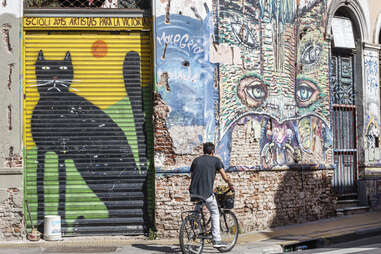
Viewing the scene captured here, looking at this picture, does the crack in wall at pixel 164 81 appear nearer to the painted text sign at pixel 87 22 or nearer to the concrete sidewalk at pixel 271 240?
the painted text sign at pixel 87 22

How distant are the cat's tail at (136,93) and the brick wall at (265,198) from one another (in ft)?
2.25

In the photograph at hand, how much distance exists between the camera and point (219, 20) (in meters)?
12.3

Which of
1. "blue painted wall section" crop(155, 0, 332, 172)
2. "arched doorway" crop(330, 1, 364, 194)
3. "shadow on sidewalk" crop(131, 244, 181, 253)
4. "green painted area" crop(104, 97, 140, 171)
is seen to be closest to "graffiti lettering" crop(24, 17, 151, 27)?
"blue painted wall section" crop(155, 0, 332, 172)

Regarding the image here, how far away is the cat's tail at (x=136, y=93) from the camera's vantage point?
1195 cm

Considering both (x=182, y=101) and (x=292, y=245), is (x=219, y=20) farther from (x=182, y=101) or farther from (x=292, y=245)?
(x=292, y=245)

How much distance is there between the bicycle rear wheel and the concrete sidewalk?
652mm

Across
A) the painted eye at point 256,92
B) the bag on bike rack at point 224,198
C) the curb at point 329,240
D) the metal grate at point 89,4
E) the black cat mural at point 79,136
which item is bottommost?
the curb at point 329,240

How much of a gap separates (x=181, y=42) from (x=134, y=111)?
5.39ft

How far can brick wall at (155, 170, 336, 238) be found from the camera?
38.3 feet

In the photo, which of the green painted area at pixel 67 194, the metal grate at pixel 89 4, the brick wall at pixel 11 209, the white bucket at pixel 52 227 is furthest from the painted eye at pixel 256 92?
the brick wall at pixel 11 209

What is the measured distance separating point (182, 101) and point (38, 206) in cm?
342

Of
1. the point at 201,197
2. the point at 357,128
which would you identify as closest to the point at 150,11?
the point at 201,197

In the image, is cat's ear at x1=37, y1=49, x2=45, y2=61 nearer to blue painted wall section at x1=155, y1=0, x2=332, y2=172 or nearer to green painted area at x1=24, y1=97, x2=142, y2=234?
green painted area at x1=24, y1=97, x2=142, y2=234

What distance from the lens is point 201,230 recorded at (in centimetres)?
973
